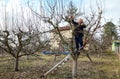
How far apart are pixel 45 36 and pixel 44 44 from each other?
266 cm

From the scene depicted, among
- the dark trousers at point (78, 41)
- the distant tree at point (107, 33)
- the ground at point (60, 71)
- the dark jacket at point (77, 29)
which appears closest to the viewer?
the dark jacket at point (77, 29)

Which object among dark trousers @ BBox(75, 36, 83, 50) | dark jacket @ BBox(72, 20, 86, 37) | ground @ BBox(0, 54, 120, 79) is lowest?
ground @ BBox(0, 54, 120, 79)

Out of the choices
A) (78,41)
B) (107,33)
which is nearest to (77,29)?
(78,41)

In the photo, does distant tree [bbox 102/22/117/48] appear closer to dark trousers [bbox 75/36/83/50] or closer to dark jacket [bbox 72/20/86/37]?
dark jacket [bbox 72/20/86/37]

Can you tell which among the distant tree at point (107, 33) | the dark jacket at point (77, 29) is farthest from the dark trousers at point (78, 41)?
the distant tree at point (107, 33)

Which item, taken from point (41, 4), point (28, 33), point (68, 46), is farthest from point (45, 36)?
point (68, 46)

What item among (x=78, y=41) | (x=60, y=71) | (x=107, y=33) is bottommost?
(x=60, y=71)

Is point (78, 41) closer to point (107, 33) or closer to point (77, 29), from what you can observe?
point (77, 29)

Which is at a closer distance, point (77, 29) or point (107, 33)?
point (77, 29)

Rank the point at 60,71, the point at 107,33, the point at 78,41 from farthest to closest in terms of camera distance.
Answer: the point at 107,33, the point at 60,71, the point at 78,41

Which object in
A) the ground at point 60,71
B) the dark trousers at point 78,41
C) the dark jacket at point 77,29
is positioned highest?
the dark jacket at point 77,29

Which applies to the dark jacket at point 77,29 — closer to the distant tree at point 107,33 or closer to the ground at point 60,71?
the distant tree at point 107,33

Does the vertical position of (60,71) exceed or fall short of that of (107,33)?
it falls short

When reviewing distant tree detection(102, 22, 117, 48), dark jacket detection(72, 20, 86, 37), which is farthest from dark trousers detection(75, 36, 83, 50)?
distant tree detection(102, 22, 117, 48)
